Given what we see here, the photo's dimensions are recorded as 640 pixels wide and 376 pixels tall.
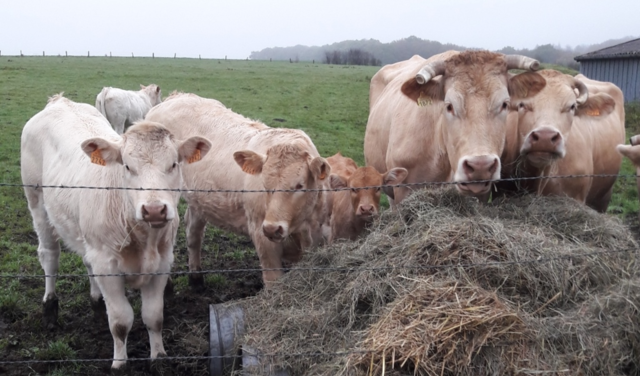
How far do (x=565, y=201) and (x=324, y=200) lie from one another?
222 cm

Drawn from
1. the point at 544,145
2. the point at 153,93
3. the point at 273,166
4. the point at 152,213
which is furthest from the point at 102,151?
the point at 153,93

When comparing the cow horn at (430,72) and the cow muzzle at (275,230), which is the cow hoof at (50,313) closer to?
the cow muzzle at (275,230)

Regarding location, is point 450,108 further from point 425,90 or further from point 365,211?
point 365,211

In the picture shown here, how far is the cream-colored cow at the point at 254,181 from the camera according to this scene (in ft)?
17.2

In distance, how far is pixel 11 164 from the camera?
38.6 feet

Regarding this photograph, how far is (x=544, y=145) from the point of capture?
495 centimetres

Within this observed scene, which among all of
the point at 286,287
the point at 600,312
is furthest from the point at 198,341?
the point at 600,312

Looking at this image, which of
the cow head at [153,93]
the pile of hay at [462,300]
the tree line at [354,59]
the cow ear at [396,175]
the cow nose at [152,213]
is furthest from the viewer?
the tree line at [354,59]

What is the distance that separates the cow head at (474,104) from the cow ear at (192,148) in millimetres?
1838

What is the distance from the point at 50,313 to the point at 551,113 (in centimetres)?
501

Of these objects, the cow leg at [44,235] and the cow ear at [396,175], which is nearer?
the cow ear at [396,175]

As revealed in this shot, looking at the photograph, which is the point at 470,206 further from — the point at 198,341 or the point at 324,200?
the point at 198,341

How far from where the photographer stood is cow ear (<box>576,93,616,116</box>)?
5.76m

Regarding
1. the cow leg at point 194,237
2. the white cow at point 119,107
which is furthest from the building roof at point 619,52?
the cow leg at point 194,237
